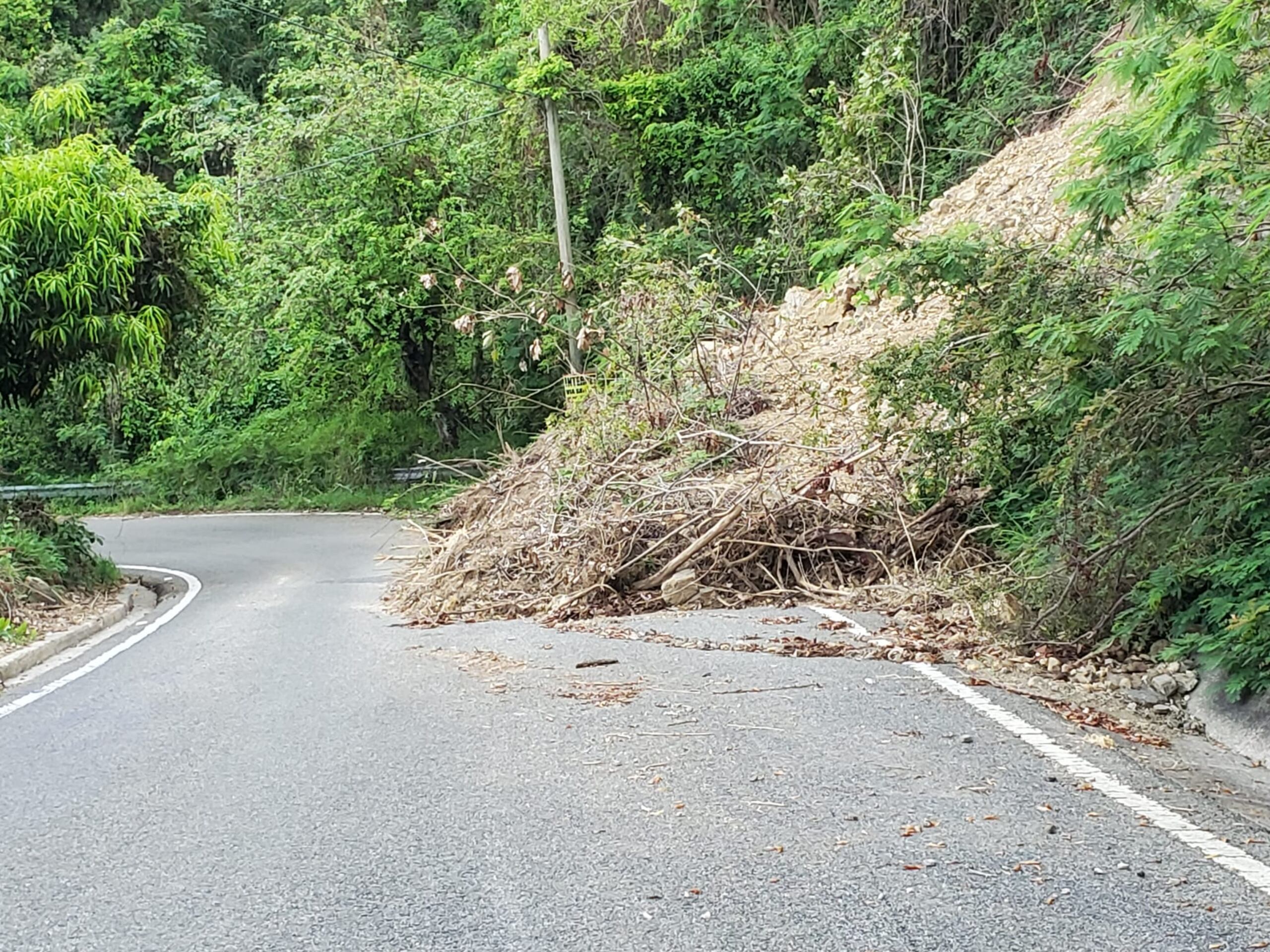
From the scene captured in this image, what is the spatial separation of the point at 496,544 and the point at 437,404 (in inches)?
731

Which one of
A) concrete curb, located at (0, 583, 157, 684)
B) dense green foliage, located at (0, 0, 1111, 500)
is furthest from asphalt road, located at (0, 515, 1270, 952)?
dense green foliage, located at (0, 0, 1111, 500)

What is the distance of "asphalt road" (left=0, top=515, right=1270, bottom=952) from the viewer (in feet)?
13.8

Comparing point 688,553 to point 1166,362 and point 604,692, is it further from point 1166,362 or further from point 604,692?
point 1166,362

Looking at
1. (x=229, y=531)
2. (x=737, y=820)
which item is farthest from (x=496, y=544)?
(x=229, y=531)

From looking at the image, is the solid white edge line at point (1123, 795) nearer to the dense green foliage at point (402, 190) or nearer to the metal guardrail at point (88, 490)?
the dense green foliage at point (402, 190)

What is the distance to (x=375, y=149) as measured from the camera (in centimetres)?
2728

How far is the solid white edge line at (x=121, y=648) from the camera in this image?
890 centimetres

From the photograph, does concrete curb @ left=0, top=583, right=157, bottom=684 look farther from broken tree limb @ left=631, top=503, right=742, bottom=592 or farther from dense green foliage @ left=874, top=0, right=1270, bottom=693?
dense green foliage @ left=874, top=0, right=1270, bottom=693

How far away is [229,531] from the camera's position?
25.0 meters

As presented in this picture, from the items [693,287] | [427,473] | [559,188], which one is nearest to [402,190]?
[559,188]

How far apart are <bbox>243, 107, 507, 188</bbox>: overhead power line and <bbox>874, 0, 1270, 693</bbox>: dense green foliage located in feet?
66.6

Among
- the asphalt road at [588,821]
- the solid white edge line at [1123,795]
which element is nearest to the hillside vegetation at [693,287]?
the solid white edge line at [1123,795]

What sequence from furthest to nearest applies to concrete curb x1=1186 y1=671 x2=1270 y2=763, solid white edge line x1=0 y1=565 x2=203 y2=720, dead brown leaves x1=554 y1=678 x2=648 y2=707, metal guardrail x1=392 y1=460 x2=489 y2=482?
1. metal guardrail x1=392 y1=460 x2=489 y2=482
2. solid white edge line x1=0 y1=565 x2=203 y2=720
3. dead brown leaves x1=554 y1=678 x2=648 y2=707
4. concrete curb x1=1186 y1=671 x2=1270 y2=763

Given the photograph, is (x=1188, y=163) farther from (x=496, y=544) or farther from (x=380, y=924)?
(x=496, y=544)
